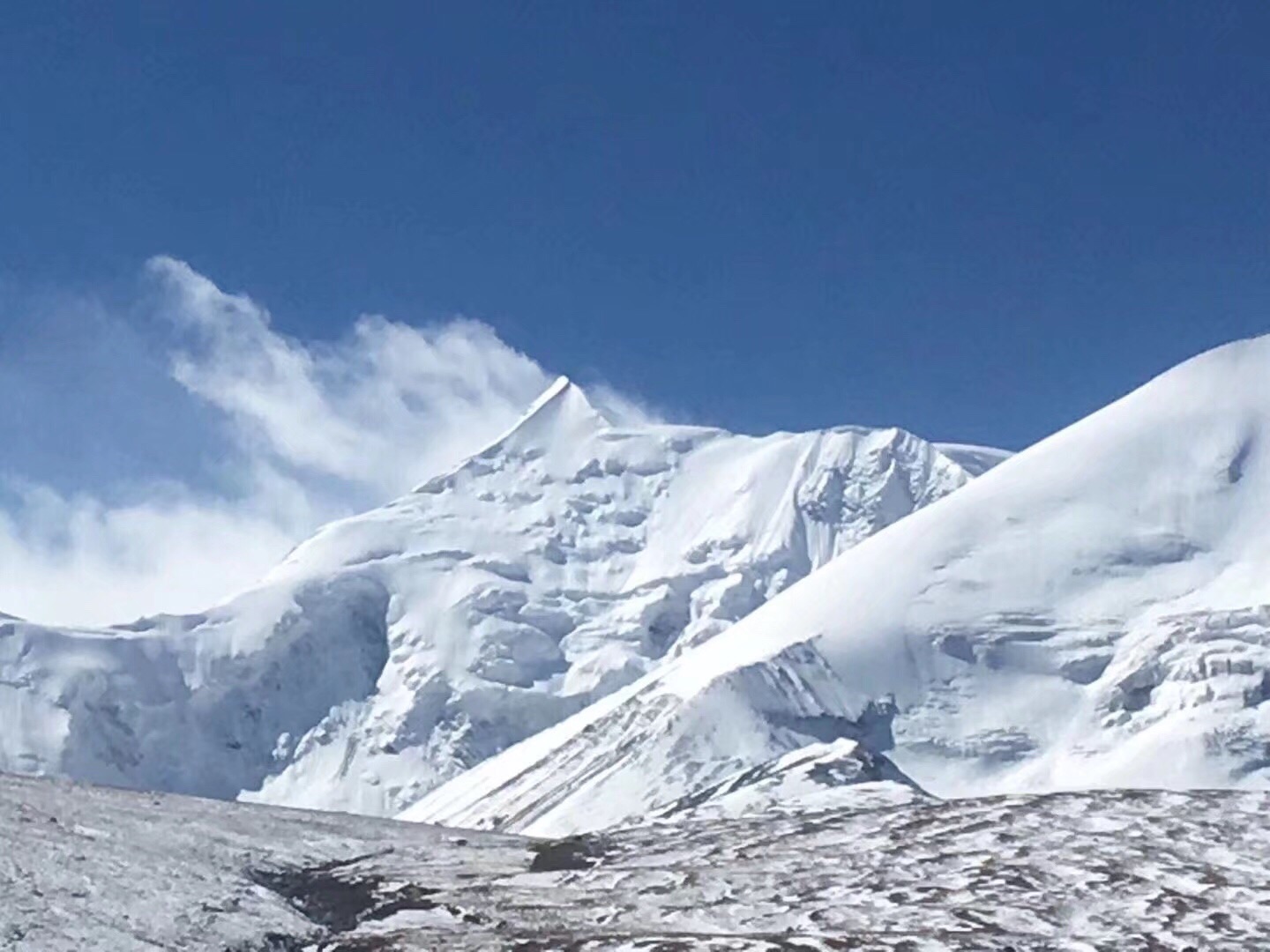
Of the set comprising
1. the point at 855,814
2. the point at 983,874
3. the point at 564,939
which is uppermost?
the point at 855,814

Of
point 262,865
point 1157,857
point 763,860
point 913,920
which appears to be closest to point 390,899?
point 262,865

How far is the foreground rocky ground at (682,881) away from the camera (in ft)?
97.3

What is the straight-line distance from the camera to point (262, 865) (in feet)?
124

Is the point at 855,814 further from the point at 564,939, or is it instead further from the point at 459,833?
the point at 564,939

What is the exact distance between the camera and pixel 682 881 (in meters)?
35.1

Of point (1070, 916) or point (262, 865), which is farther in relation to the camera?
point (262, 865)

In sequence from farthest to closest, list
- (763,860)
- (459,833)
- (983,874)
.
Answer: (459,833), (763,860), (983,874)

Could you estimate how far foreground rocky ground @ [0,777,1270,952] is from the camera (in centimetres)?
2967

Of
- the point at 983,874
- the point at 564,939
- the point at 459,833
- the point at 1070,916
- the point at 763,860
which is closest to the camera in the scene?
the point at 564,939

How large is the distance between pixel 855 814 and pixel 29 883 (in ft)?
66.9

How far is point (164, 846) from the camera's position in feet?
123

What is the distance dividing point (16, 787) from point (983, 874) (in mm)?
24569

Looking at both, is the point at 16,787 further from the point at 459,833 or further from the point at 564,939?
the point at 564,939

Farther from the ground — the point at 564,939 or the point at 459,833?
the point at 459,833
